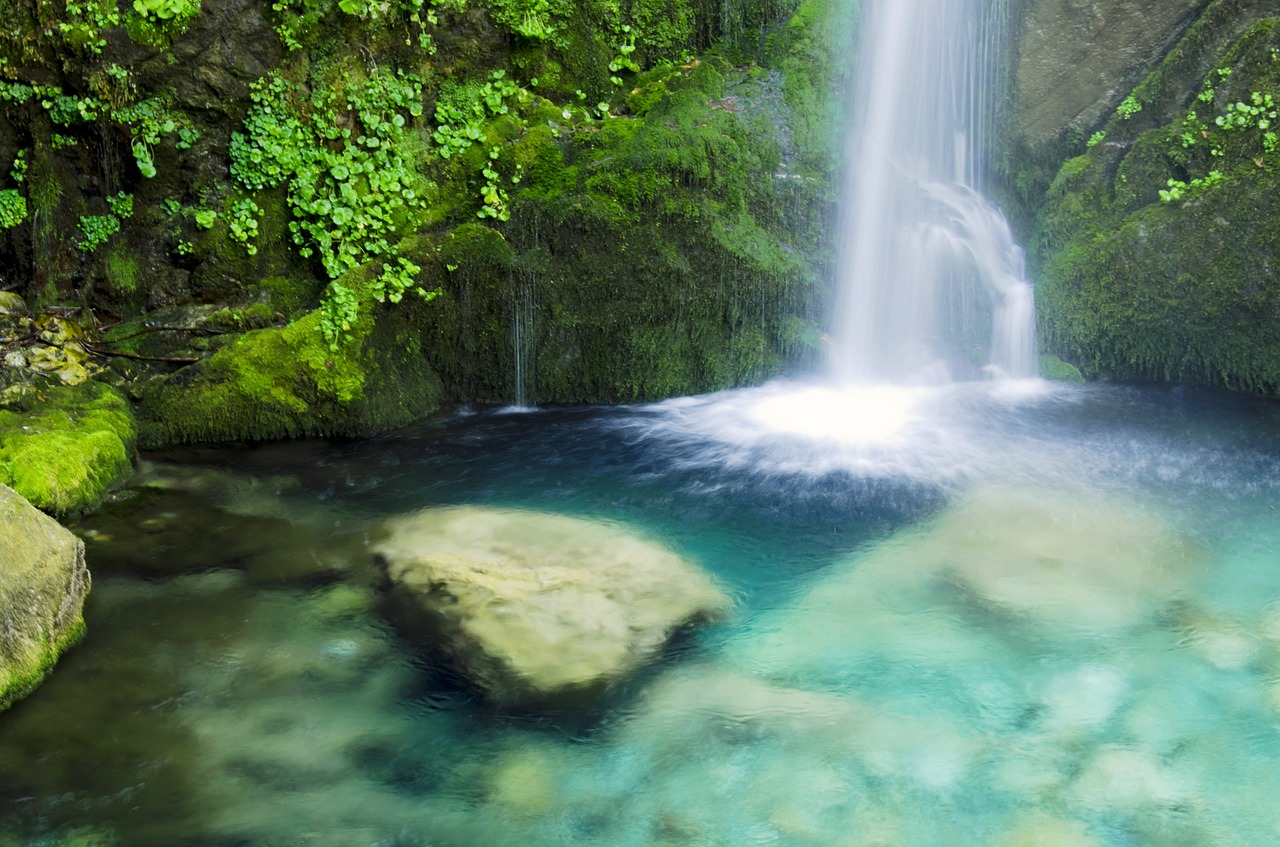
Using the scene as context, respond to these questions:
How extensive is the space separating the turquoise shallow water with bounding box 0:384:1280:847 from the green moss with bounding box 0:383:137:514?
0.23 meters

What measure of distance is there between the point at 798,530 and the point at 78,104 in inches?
237

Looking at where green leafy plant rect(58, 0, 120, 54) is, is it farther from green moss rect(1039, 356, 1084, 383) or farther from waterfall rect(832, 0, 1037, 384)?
green moss rect(1039, 356, 1084, 383)

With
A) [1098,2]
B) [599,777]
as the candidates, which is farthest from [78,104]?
[1098,2]

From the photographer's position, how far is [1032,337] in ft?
27.3

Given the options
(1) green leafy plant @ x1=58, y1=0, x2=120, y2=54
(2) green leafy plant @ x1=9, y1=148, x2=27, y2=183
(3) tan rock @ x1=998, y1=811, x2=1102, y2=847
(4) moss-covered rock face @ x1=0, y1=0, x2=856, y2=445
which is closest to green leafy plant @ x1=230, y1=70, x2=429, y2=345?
(4) moss-covered rock face @ x1=0, y1=0, x2=856, y2=445

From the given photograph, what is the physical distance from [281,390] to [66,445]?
4.92 ft

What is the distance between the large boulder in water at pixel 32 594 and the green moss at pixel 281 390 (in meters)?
2.33

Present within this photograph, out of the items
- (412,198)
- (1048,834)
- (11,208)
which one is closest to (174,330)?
(11,208)

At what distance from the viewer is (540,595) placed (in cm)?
466

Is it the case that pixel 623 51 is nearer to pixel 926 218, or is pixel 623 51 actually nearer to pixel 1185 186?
pixel 926 218

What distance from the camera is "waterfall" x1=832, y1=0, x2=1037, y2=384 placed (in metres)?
8.32

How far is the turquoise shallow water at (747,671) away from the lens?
341cm

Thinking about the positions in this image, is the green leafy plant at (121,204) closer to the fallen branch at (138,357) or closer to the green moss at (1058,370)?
the fallen branch at (138,357)

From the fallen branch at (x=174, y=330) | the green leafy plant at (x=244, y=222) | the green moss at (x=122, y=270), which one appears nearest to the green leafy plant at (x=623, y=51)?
the green leafy plant at (x=244, y=222)
